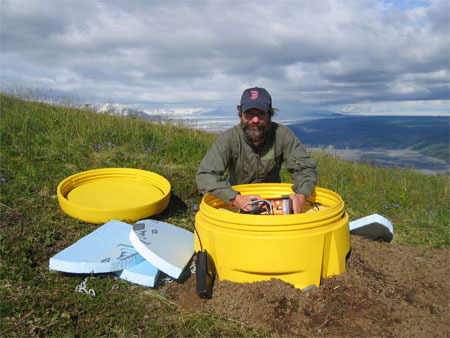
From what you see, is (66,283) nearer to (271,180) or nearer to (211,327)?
(211,327)

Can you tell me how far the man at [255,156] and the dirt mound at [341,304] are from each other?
2.30ft

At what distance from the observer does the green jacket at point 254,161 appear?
9.78 feet

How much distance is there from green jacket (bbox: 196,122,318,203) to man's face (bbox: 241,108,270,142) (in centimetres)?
8

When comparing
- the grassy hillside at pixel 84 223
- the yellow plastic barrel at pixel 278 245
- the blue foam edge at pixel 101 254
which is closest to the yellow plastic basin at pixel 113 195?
the grassy hillside at pixel 84 223

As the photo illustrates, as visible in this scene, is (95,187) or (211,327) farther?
(95,187)

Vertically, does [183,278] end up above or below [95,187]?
below

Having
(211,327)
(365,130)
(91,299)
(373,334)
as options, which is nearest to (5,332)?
(91,299)

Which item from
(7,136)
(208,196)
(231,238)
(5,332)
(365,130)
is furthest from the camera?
(365,130)

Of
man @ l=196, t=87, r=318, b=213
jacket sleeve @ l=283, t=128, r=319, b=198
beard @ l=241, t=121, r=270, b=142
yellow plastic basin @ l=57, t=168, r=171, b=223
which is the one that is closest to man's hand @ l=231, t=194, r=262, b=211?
man @ l=196, t=87, r=318, b=213

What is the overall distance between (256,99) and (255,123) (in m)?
0.22

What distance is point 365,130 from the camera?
31.8 m

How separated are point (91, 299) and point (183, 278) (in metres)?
0.71

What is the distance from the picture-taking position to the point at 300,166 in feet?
10.5

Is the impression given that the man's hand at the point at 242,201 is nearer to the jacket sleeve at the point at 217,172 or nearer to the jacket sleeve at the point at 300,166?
the jacket sleeve at the point at 217,172
